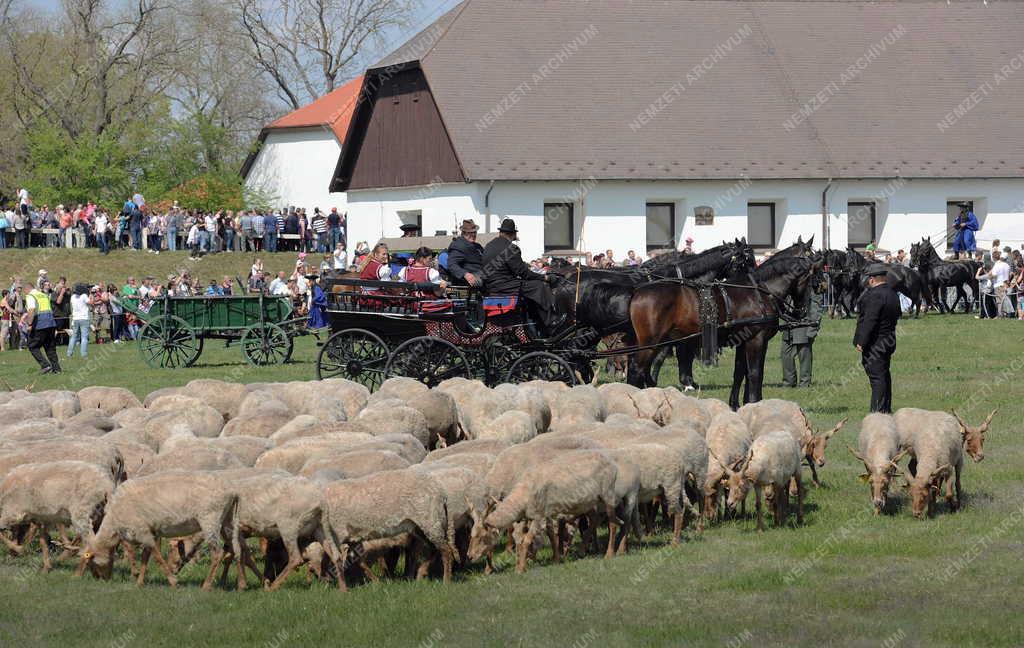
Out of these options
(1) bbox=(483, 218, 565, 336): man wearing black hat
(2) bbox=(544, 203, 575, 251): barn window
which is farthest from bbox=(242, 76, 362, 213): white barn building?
(1) bbox=(483, 218, 565, 336): man wearing black hat

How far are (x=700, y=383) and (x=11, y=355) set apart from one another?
53.1 feet

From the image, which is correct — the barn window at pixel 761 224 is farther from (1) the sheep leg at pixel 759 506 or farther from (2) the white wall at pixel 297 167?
(1) the sheep leg at pixel 759 506

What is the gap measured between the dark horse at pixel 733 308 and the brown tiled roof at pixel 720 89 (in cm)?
2137

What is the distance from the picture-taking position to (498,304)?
17609 mm

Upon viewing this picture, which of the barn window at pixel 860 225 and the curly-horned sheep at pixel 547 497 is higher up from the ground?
the barn window at pixel 860 225

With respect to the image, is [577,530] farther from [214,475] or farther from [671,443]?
[214,475]

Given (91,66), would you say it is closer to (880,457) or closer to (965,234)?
(965,234)

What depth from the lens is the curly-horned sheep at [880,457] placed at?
1145 cm

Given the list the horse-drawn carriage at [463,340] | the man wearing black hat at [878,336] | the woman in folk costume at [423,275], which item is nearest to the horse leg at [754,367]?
the horse-drawn carriage at [463,340]

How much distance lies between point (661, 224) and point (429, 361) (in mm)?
25468

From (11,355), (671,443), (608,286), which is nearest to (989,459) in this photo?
(671,443)

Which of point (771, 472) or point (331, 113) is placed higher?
point (331, 113)

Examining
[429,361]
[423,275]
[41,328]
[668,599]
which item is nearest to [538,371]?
[429,361]

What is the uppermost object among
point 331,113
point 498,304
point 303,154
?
point 331,113
